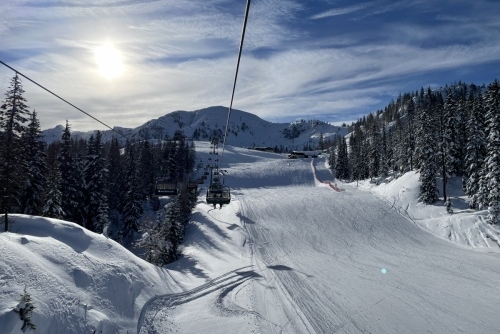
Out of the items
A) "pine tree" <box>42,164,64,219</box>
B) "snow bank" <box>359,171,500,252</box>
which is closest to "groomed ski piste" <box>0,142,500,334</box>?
"snow bank" <box>359,171,500,252</box>

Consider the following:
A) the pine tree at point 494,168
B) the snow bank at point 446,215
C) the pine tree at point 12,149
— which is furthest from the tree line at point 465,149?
the pine tree at point 12,149

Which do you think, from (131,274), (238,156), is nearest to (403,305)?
(131,274)

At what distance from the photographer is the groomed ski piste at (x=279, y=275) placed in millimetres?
9289

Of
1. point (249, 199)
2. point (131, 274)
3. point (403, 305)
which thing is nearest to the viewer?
point (131, 274)

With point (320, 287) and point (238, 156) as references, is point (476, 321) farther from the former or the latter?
point (238, 156)

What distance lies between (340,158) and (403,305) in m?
80.0

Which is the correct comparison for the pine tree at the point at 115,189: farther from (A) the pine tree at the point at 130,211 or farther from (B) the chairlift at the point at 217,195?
(B) the chairlift at the point at 217,195

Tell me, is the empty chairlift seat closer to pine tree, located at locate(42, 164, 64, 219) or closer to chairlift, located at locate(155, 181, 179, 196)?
pine tree, located at locate(42, 164, 64, 219)

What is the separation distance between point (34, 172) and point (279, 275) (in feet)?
89.6

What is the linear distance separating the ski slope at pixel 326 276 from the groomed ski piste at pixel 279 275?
0.10 metres

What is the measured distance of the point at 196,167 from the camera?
11419cm

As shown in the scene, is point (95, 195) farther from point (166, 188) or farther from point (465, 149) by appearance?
point (465, 149)

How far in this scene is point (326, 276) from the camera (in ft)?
76.5

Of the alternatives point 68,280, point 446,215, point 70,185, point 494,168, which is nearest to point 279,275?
point 68,280
